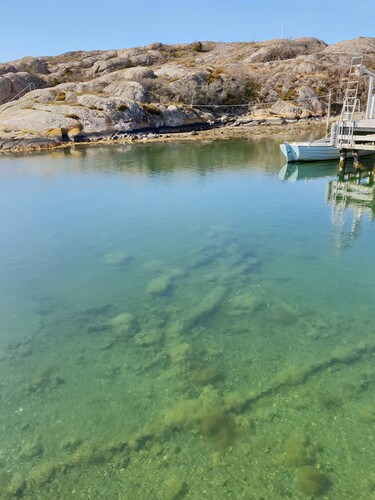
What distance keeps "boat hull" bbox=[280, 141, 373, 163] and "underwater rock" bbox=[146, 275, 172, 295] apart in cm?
2843

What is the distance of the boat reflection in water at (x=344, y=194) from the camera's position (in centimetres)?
2075

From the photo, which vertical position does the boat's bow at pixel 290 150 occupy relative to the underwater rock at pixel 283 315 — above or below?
above

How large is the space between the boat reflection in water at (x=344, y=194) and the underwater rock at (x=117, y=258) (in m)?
10.4

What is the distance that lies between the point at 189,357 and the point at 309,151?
3399 centimetres

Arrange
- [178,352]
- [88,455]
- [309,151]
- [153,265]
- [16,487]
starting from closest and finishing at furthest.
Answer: [16,487]
[88,455]
[178,352]
[153,265]
[309,151]

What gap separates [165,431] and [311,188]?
2756cm

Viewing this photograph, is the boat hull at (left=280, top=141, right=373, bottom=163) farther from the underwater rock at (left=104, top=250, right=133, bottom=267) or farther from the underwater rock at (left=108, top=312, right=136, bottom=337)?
the underwater rock at (left=108, top=312, right=136, bottom=337)

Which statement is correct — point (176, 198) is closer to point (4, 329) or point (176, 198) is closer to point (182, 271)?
point (182, 271)

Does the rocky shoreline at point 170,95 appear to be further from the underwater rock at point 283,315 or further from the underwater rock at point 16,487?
the underwater rock at point 16,487

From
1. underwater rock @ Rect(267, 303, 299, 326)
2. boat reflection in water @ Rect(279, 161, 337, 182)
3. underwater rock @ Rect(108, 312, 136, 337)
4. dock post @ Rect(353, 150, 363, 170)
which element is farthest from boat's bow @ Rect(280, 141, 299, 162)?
underwater rock @ Rect(108, 312, 136, 337)

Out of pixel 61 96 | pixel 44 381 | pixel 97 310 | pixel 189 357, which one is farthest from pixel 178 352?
pixel 61 96

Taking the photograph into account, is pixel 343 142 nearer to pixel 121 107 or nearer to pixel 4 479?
pixel 4 479

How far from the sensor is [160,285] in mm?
14875

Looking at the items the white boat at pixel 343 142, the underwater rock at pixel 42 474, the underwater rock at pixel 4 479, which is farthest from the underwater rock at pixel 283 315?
the white boat at pixel 343 142
